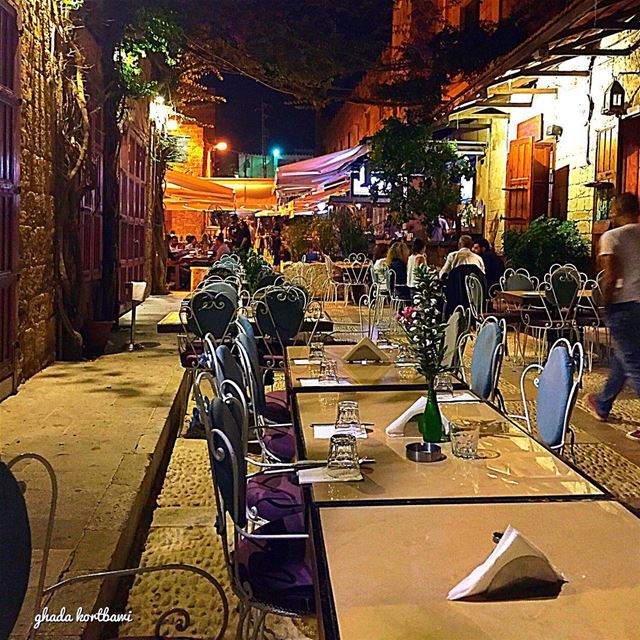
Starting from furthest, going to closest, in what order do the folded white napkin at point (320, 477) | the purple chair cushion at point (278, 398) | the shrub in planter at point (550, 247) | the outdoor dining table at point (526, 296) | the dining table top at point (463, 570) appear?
the shrub in planter at point (550, 247), the outdoor dining table at point (526, 296), the purple chair cushion at point (278, 398), the folded white napkin at point (320, 477), the dining table top at point (463, 570)

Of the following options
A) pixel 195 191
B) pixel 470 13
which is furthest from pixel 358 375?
pixel 195 191

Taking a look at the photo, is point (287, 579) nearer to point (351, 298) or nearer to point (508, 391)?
point (508, 391)

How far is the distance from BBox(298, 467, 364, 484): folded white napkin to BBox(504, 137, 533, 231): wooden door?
10.8 meters

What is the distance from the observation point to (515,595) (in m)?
1.56

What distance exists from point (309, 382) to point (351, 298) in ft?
39.8

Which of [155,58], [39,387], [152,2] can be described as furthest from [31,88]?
[155,58]

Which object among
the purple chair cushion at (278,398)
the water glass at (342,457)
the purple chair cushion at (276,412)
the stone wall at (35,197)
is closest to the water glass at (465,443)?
the water glass at (342,457)

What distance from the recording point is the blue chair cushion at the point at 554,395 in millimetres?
3137

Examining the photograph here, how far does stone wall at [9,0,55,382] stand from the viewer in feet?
20.6

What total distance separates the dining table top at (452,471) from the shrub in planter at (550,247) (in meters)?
8.18

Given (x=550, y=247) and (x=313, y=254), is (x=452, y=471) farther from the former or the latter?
(x=313, y=254)

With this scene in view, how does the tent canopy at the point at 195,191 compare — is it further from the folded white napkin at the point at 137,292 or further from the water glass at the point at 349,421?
the water glass at the point at 349,421

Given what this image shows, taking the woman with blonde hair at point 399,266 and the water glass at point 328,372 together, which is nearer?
the water glass at point 328,372

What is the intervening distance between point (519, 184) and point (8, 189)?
897 centimetres
